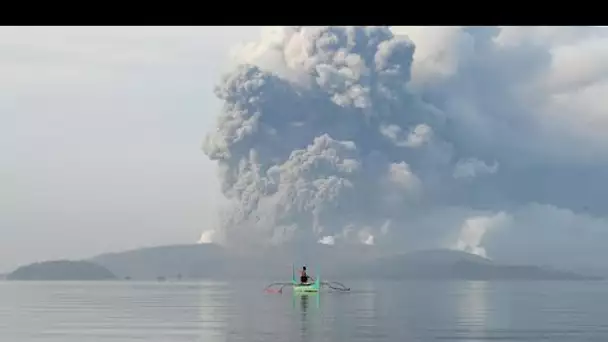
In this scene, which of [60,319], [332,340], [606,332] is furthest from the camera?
[60,319]

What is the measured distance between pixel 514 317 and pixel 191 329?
6.74 metres

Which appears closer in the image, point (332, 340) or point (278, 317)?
point (332, 340)

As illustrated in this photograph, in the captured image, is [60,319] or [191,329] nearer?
[191,329]

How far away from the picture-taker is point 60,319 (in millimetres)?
18094
